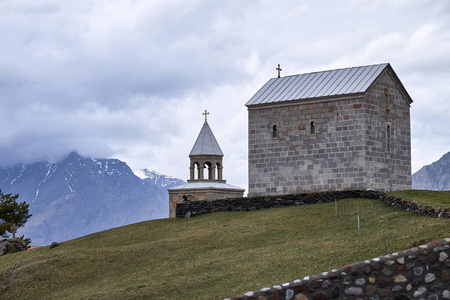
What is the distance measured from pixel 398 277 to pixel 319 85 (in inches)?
1160

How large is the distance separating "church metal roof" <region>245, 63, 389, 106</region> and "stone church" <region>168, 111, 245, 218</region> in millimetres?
20233

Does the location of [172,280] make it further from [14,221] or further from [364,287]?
[14,221]

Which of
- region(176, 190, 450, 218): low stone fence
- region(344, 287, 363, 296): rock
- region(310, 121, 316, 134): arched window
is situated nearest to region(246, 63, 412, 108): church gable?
region(310, 121, 316, 134): arched window

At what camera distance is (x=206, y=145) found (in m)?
67.8

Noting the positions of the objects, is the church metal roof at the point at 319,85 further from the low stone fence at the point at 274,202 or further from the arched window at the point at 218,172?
the arched window at the point at 218,172

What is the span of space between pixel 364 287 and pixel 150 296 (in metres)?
12.8

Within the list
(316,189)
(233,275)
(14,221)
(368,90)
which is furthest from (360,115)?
(14,221)

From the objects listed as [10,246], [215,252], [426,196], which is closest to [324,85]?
[426,196]

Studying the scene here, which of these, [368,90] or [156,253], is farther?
[368,90]

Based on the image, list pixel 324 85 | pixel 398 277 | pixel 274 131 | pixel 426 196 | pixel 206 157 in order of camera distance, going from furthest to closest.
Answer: pixel 206 157 < pixel 274 131 < pixel 324 85 < pixel 426 196 < pixel 398 277

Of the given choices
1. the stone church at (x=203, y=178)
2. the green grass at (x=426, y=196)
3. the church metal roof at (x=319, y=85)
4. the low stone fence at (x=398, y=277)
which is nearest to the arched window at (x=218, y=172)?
the stone church at (x=203, y=178)

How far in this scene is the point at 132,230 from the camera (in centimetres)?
4281

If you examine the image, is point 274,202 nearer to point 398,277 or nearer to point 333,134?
point 333,134

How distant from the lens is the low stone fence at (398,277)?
606 inches
